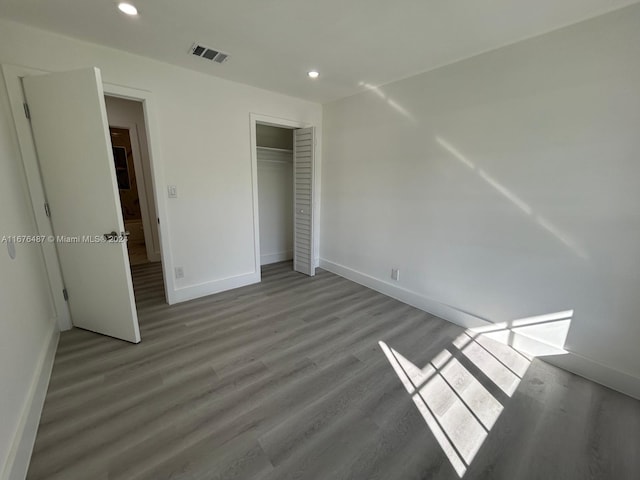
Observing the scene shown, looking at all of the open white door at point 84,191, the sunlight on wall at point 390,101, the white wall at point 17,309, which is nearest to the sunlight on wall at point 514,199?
the sunlight on wall at point 390,101

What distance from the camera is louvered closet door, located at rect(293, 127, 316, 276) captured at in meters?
3.54

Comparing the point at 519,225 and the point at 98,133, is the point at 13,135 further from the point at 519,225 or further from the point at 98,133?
the point at 519,225

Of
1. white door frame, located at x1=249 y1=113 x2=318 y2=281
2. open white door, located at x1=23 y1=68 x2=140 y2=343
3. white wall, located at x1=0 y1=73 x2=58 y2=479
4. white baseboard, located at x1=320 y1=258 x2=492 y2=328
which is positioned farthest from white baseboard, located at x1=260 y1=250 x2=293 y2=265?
white wall, located at x1=0 y1=73 x2=58 y2=479

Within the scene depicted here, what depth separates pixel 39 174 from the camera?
6.88 feet

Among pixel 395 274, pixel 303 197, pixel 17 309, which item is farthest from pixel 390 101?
pixel 17 309

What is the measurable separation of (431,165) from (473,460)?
231 cm

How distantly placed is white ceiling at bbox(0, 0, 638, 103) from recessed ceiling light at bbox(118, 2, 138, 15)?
43mm

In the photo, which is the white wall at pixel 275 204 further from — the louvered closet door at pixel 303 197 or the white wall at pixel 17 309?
the white wall at pixel 17 309

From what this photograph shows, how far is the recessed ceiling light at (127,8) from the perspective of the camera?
1.66 m

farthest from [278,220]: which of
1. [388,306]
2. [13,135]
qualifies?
[13,135]

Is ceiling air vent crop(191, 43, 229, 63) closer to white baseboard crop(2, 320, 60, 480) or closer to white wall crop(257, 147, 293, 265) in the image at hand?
white wall crop(257, 147, 293, 265)

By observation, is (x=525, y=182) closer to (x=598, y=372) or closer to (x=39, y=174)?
(x=598, y=372)

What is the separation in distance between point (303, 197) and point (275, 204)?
82 cm

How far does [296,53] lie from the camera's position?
88.7 inches
